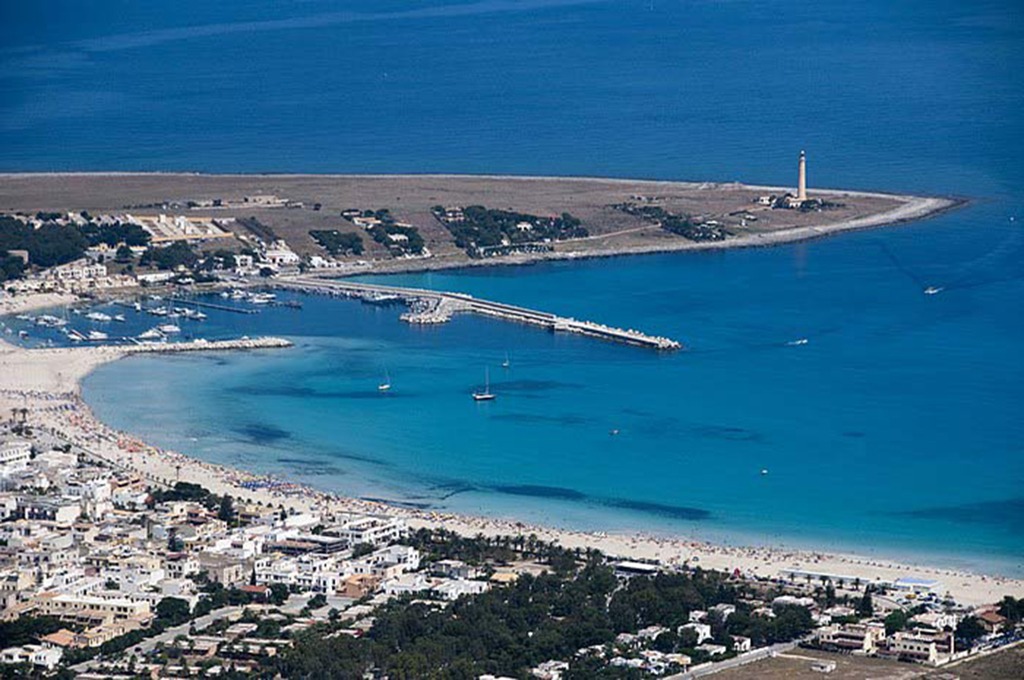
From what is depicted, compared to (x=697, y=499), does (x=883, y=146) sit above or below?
above

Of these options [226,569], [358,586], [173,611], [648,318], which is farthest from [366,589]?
[648,318]

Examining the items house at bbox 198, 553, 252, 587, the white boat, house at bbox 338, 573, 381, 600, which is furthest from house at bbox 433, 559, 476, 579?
the white boat

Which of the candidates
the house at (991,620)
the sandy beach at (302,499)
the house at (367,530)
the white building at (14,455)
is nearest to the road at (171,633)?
the house at (367,530)

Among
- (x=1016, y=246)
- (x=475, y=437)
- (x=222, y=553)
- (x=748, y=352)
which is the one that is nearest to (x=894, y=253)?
(x=1016, y=246)

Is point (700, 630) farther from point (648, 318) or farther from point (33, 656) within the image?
point (648, 318)

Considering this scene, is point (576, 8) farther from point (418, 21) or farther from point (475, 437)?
point (475, 437)

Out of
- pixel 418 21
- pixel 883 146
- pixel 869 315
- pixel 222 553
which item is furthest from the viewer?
pixel 418 21

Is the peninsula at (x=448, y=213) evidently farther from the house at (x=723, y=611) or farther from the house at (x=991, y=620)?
the house at (x=991, y=620)
